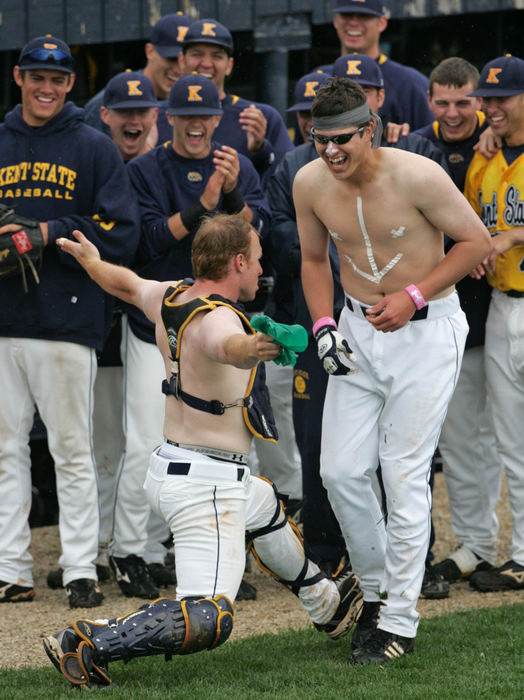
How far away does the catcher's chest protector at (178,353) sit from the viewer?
15.3ft

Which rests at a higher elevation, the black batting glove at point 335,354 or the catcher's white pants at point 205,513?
the black batting glove at point 335,354

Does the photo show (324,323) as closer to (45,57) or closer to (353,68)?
(353,68)

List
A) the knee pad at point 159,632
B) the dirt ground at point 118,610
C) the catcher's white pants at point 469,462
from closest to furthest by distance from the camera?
1. the knee pad at point 159,632
2. the dirt ground at point 118,610
3. the catcher's white pants at point 469,462

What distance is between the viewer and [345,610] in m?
5.29

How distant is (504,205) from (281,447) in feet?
6.88

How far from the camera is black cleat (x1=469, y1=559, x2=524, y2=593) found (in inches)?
251

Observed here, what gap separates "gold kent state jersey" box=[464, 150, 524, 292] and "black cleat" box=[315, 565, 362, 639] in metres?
1.86

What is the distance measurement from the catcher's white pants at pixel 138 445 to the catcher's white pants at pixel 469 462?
5.14ft

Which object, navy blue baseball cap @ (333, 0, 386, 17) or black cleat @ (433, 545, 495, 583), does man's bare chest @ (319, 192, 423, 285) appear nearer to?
black cleat @ (433, 545, 495, 583)

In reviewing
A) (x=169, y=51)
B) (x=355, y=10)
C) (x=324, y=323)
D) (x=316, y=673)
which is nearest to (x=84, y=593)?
(x=316, y=673)

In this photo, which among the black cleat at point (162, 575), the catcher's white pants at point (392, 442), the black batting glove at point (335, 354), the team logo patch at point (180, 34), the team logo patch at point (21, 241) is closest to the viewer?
the black batting glove at point (335, 354)

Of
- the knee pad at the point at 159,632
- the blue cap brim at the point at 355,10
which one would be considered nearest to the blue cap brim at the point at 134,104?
the blue cap brim at the point at 355,10

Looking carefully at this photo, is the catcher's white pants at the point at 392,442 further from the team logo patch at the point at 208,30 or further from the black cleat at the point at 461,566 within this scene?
the team logo patch at the point at 208,30

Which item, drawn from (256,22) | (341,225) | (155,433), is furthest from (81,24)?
(341,225)
